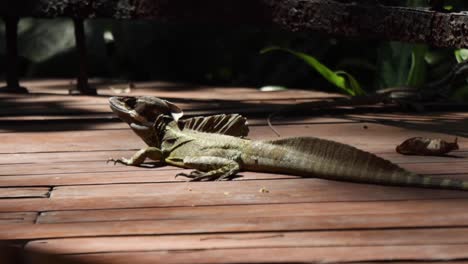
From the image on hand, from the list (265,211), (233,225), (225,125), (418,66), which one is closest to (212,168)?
(225,125)

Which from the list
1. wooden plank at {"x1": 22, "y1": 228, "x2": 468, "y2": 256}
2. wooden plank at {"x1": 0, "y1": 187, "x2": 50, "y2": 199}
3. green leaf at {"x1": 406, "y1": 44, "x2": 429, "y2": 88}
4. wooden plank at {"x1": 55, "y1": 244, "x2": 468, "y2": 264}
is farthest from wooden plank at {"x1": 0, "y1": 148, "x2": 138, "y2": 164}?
green leaf at {"x1": 406, "y1": 44, "x2": 429, "y2": 88}

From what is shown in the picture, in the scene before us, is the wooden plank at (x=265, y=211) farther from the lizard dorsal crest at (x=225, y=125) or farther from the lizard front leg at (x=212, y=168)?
the lizard dorsal crest at (x=225, y=125)

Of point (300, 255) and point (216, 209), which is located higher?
point (300, 255)

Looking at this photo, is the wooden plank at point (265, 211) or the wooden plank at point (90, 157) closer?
the wooden plank at point (265, 211)

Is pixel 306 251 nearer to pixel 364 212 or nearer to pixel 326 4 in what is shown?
pixel 364 212

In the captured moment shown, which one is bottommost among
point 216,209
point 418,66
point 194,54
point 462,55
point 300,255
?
point 194,54

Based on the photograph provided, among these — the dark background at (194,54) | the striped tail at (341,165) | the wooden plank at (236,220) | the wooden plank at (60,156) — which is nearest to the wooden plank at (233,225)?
the wooden plank at (236,220)

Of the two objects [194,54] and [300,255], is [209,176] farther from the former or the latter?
[194,54]
